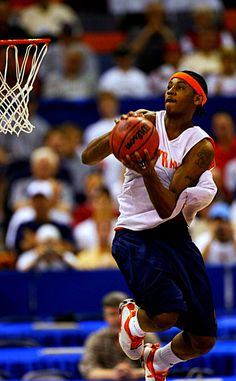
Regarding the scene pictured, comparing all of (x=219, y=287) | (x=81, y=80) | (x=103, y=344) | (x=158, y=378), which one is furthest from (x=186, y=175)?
(x=81, y=80)

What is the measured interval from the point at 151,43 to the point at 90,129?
234 centimetres

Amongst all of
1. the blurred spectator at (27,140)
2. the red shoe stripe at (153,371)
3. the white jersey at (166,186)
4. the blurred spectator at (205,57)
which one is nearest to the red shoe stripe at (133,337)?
the red shoe stripe at (153,371)

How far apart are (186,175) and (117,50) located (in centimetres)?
907

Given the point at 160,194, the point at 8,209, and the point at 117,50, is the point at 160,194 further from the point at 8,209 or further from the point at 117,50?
the point at 117,50

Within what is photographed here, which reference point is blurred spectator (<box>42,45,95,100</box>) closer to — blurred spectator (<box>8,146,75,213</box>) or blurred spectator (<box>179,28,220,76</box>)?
blurred spectator (<box>179,28,220,76</box>)

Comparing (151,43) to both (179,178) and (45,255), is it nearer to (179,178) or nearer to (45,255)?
(45,255)

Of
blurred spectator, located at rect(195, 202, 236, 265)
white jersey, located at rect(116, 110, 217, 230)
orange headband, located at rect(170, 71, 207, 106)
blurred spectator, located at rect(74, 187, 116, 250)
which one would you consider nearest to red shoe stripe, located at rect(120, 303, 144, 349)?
white jersey, located at rect(116, 110, 217, 230)

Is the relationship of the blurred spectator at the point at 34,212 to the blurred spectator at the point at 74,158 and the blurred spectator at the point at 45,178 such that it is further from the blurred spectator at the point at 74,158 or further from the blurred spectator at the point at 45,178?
the blurred spectator at the point at 74,158

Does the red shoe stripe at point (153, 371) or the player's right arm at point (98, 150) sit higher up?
the player's right arm at point (98, 150)

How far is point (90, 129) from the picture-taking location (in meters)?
16.1

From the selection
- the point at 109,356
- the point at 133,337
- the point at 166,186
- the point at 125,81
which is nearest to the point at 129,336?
the point at 133,337

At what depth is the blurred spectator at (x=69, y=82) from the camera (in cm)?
1703

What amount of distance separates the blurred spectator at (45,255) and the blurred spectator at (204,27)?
4889mm

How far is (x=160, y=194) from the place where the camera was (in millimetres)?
7836
